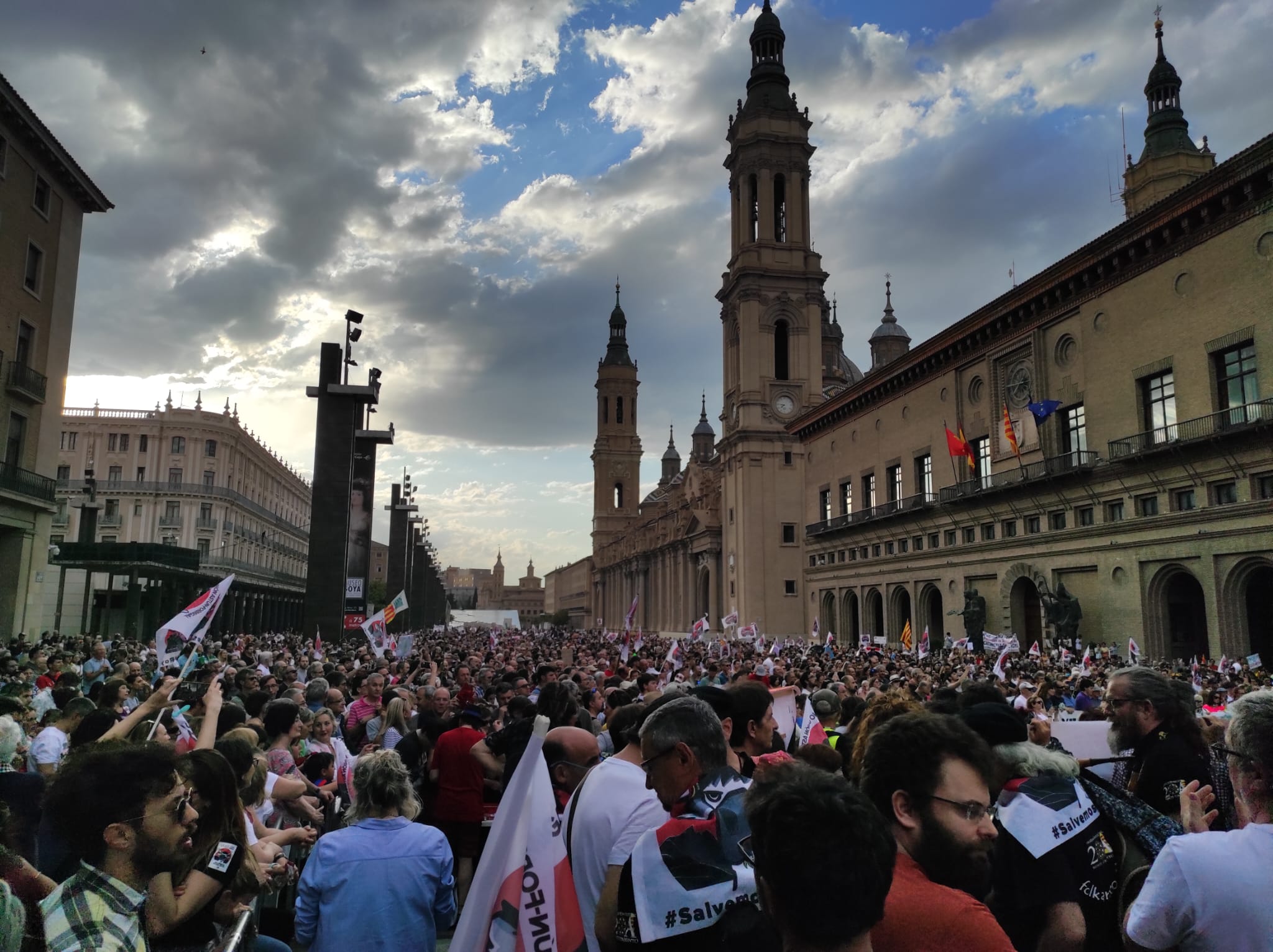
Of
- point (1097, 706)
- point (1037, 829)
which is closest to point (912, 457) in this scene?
point (1097, 706)

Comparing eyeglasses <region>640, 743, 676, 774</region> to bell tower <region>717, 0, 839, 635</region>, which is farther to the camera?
bell tower <region>717, 0, 839, 635</region>

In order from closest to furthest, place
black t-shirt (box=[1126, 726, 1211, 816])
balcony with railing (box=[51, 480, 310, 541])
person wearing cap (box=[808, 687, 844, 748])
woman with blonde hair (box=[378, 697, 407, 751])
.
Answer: black t-shirt (box=[1126, 726, 1211, 816])
person wearing cap (box=[808, 687, 844, 748])
woman with blonde hair (box=[378, 697, 407, 751])
balcony with railing (box=[51, 480, 310, 541])

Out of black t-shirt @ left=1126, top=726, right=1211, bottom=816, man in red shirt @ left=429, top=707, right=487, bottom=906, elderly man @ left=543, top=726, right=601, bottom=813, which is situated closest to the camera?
black t-shirt @ left=1126, top=726, right=1211, bottom=816

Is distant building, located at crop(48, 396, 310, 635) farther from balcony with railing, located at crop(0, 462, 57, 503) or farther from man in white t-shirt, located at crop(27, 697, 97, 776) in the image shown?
man in white t-shirt, located at crop(27, 697, 97, 776)

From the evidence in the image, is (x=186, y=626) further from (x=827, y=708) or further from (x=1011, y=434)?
(x=1011, y=434)

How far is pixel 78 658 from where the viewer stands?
19.5 m

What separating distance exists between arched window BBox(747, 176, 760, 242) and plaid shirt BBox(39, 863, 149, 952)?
221 feet

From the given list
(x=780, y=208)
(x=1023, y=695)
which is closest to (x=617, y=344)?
(x=780, y=208)

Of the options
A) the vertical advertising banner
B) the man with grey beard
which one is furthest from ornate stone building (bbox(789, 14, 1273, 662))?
the vertical advertising banner

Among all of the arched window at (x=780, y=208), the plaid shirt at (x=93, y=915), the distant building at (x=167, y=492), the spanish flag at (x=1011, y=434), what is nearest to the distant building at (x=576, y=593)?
the distant building at (x=167, y=492)

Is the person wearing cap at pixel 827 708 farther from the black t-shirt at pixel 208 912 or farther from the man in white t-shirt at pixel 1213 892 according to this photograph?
the black t-shirt at pixel 208 912

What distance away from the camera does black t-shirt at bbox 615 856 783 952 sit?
2.65 m

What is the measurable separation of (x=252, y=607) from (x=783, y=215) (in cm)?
5327

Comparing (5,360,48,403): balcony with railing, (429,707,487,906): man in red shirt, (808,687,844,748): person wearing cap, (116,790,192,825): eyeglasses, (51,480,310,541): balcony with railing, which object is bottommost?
(429,707,487,906): man in red shirt
